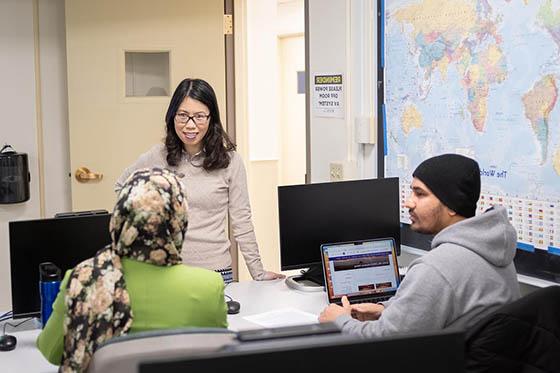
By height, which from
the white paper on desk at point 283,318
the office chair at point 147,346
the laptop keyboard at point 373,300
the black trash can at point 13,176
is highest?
the black trash can at point 13,176

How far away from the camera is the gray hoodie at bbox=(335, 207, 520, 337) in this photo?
1.87 m

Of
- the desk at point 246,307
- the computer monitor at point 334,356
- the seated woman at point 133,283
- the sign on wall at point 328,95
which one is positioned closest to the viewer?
the computer monitor at point 334,356

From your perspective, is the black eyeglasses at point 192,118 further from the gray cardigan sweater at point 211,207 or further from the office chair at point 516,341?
the office chair at point 516,341

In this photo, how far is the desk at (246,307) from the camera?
2182 mm

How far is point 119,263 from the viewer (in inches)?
69.8

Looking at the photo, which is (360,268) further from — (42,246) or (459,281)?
(42,246)

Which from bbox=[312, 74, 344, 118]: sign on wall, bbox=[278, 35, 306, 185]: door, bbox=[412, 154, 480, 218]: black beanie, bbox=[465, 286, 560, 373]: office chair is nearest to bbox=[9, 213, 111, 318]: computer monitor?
bbox=[412, 154, 480, 218]: black beanie

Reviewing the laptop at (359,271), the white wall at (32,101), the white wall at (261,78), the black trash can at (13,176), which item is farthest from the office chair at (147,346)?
the white wall at (261,78)

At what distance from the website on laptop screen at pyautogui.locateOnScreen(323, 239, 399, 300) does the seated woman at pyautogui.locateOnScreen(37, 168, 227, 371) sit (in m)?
0.95

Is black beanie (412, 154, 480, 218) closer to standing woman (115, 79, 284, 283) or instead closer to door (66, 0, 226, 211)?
standing woman (115, 79, 284, 283)

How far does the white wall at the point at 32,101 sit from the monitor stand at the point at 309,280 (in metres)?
1.85

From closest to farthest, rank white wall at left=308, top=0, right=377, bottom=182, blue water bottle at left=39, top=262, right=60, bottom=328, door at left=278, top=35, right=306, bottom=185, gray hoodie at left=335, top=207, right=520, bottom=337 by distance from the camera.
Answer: gray hoodie at left=335, top=207, right=520, bottom=337 → blue water bottle at left=39, top=262, right=60, bottom=328 → white wall at left=308, top=0, right=377, bottom=182 → door at left=278, top=35, right=306, bottom=185

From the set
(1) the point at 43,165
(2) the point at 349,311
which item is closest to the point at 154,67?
(1) the point at 43,165

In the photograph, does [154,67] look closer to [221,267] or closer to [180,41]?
[180,41]
